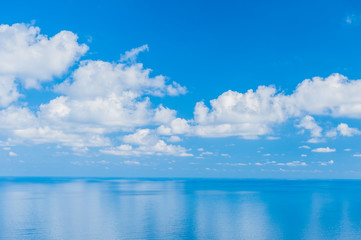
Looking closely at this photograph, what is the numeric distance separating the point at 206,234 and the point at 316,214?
139ft

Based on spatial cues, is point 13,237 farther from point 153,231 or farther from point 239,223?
point 239,223

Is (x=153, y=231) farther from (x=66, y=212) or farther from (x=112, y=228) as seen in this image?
(x=66, y=212)

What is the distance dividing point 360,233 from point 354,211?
3824 centimetres

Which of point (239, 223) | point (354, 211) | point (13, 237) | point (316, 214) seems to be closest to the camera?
point (13, 237)

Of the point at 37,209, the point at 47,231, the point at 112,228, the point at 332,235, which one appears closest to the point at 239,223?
the point at 332,235

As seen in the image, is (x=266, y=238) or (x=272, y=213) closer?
(x=266, y=238)

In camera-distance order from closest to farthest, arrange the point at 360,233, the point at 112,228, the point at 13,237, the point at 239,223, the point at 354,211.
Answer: the point at 13,237 → the point at 360,233 → the point at 112,228 → the point at 239,223 → the point at 354,211

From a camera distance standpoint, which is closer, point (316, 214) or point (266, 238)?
point (266, 238)

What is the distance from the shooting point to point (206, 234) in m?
68.5

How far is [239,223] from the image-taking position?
80.9m

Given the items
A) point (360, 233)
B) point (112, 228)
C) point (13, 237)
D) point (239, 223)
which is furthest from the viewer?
point (239, 223)

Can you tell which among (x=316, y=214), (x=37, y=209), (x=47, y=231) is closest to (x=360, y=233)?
(x=316, y=214)

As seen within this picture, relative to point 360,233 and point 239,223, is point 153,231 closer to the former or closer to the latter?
point 239,223

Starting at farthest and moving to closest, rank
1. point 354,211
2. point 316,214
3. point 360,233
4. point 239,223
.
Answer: point 354,211
point 316,214
point 239,223
point 360,233
